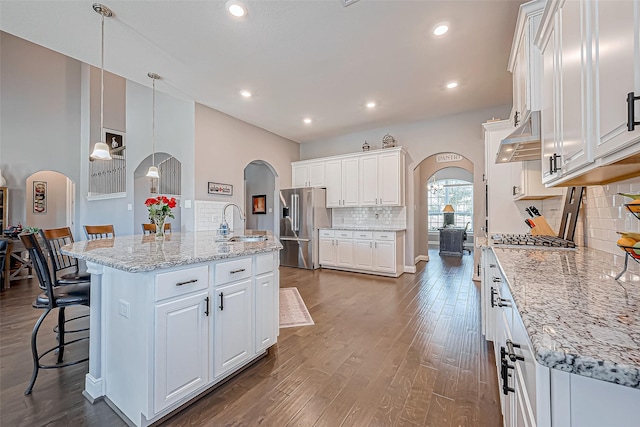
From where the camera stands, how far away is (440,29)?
260 cm

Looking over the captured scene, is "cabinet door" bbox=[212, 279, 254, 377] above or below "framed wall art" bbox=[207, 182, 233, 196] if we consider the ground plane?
below

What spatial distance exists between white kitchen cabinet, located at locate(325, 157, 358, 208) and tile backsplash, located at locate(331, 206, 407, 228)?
1.28ft

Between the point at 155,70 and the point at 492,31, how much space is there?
3.82 meters

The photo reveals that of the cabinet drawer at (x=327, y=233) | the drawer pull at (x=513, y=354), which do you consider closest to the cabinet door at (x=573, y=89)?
the drawer pull at (x=513, y=354)

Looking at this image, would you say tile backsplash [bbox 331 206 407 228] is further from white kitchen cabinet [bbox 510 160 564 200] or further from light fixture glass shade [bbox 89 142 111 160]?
light fixture glass shade [bbox 89 142 111 160]

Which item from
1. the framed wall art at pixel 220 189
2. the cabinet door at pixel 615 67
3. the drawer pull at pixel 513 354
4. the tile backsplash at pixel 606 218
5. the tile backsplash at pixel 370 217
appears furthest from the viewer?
the tile backsplash at pixel 370 217

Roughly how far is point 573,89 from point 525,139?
2.61ft

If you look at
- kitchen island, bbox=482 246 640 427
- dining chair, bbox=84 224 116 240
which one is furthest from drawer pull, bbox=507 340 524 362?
dining chair, bbox=84 224 116 240

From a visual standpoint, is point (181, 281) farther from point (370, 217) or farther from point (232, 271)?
point (370, 217)

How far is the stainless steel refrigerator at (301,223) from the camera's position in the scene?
18.5 feet

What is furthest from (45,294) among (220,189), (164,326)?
(220,189)

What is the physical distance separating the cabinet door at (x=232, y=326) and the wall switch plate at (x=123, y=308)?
0.46m

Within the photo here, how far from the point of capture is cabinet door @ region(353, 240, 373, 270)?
16.8ft

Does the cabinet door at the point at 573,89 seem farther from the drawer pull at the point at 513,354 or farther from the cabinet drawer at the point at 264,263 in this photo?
the cabinet drawer at the point at 264,263
